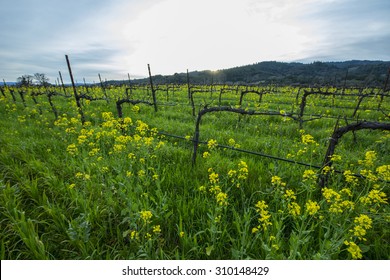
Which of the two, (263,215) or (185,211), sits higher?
(263,215)

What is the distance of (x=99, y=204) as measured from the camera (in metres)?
3.09

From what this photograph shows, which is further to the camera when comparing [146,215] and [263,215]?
[146,215]

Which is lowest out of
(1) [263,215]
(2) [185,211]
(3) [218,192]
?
(2) [185,211]

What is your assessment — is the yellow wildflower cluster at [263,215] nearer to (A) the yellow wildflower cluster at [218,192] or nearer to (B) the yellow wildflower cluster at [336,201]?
(A) the yellow wildflower cluster at [218,192]

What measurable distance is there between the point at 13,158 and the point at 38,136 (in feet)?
5.96

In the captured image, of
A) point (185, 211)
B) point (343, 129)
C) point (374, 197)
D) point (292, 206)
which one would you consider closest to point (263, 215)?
point (292, 206)

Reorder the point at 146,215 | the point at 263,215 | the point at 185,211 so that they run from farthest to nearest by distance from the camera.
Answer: the point at 185,211 → the point at 146,215 → the point at 263,215

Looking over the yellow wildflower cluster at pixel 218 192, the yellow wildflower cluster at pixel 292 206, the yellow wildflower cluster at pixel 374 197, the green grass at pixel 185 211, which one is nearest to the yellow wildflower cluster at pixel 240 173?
the green grass at pixel 185 211

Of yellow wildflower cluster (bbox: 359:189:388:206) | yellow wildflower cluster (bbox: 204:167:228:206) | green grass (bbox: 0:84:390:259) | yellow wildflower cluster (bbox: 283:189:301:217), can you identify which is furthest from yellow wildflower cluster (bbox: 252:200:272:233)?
yellow wildflower cluster (bbox: 359:189:388:206)

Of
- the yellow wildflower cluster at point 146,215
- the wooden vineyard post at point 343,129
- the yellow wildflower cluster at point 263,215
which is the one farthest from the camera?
the wooden vineyard post at point 343,129

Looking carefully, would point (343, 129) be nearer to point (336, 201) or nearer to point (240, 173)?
point (336, 201)

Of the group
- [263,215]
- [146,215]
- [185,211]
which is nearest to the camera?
[263,215]

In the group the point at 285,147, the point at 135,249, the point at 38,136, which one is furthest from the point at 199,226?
the point at 38,136
